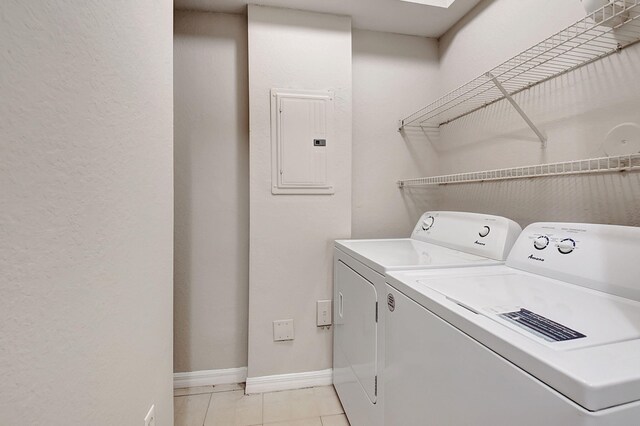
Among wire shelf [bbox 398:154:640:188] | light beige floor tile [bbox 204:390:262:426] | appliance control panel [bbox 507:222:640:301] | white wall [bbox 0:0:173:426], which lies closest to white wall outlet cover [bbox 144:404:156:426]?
white wall [bbox 0:0:173:426]

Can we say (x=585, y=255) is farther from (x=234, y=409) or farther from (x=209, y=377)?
(x=209, y=377)

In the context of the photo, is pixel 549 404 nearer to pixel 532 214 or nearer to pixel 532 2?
pixel 532 214

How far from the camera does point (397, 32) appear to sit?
78.5 inches

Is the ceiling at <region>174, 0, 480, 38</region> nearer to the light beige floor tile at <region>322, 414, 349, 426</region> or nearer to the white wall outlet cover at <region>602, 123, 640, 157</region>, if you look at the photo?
the white wall outlet cover at <region>602, 123, 640, 157</region>

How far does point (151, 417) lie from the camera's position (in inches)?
35.0

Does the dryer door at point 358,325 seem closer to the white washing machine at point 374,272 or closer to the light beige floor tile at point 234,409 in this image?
the white washing machine at point 374,272

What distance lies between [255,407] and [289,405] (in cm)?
20

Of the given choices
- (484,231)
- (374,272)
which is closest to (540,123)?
(484,231)

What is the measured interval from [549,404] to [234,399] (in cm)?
171

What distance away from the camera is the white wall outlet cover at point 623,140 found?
930 millimetres

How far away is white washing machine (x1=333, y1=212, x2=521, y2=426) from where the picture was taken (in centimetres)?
108

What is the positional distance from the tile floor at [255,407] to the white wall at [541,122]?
1493 millimetres

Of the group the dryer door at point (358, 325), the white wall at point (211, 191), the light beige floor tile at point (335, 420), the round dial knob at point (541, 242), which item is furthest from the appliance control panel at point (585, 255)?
the white wall at point (211, 191)

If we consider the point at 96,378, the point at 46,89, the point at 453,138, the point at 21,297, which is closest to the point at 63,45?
the point at 46,89
